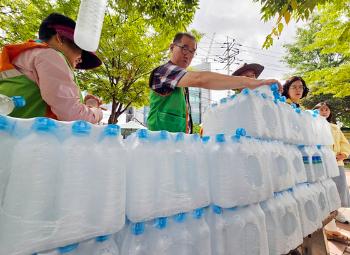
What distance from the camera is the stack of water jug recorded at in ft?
2.79

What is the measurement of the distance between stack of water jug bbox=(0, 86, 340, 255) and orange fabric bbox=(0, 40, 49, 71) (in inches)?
28.5

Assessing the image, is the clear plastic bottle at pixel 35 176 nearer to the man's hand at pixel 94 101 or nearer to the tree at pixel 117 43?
the man's hand at pixel 94 101

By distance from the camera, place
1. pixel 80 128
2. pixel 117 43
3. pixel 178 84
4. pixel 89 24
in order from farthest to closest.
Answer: pixel 117 43 < pixel 178 84 < pixel 89 24 < pixel 80 128

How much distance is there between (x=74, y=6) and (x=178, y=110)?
27.0 ft

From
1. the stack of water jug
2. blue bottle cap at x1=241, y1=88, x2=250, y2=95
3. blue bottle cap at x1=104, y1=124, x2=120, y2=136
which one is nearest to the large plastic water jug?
the stack of water jug

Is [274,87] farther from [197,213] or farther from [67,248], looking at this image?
[67,248]

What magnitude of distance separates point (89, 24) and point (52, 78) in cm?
71

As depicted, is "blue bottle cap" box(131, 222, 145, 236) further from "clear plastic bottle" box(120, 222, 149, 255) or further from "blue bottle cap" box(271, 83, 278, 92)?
"blue bottle cap" box(271, 83, 278, 92)

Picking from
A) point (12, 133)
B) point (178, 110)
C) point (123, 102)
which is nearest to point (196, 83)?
point (178, 110)

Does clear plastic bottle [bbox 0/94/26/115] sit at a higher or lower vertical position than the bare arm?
lower

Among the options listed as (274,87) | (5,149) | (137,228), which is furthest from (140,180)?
(274,87)

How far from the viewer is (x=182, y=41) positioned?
2219 mm

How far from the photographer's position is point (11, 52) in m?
1.39

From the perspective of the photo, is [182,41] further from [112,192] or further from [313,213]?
[313,213]
